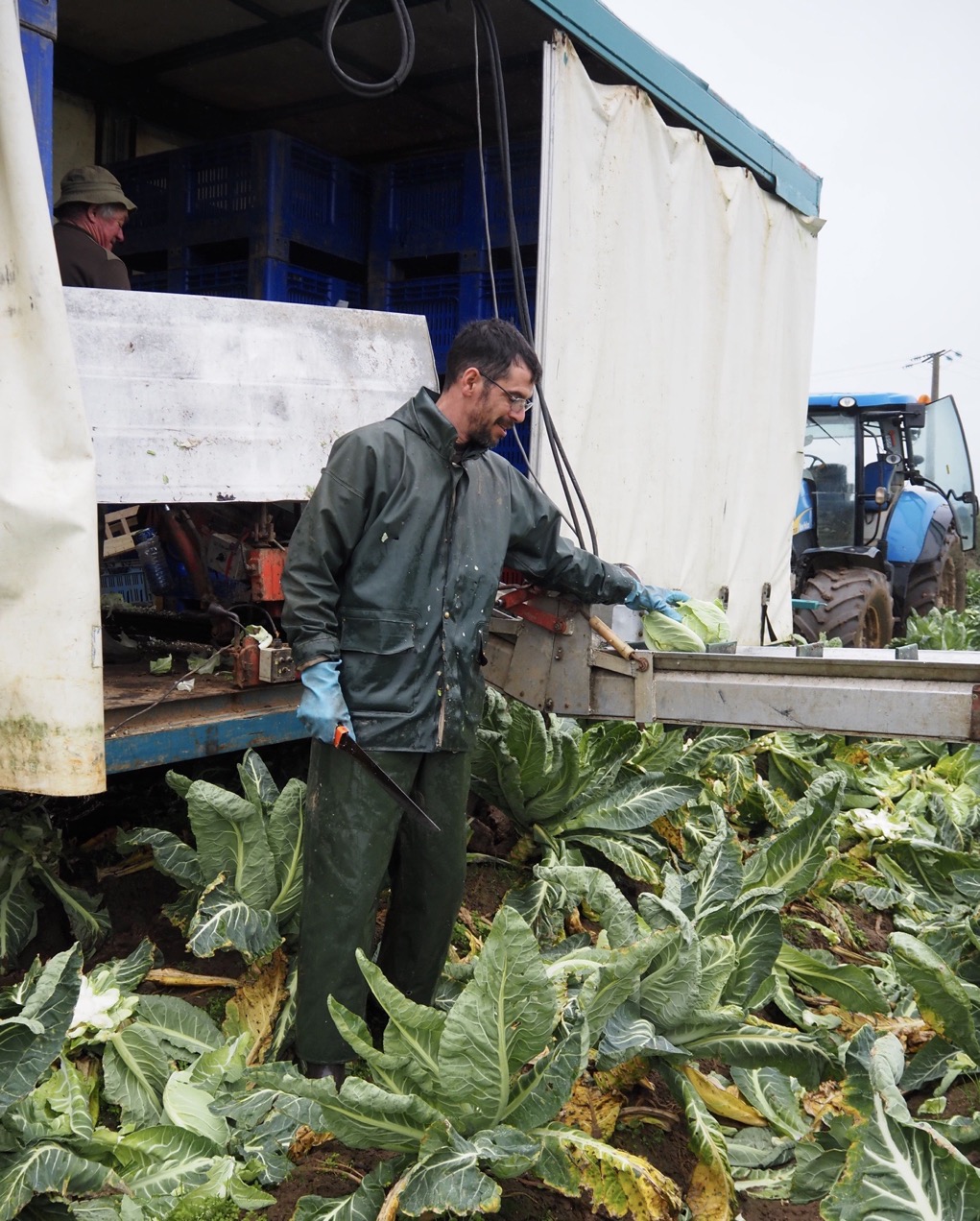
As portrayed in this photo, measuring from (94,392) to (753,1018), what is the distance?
249cm

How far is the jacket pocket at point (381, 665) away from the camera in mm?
2844

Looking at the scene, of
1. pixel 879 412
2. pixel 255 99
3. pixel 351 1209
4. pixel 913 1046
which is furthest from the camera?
pixel 879 412

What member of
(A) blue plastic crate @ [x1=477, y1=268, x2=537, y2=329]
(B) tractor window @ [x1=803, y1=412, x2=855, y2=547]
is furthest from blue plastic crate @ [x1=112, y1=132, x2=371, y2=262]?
(B) tractor window @ [x1=803, y1=412, x2=855, y2=547]

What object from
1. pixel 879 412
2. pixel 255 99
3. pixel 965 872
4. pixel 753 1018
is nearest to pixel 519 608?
pixel 753 1018

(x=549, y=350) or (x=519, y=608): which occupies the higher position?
(x=549, y=350)

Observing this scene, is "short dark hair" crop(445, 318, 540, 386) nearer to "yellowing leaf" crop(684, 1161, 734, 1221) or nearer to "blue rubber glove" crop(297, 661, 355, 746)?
"blue rubber glove" crop(297, 661, 355, 746)

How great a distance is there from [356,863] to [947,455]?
1046cm

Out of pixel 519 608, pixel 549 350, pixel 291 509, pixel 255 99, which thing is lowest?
pixel 519 608

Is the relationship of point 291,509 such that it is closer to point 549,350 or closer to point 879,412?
point 549,350

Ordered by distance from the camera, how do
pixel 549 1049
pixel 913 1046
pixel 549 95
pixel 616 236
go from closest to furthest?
pixel 549 1049 → pixel 913 1046 → pixel 549 95 → pixel 616 236

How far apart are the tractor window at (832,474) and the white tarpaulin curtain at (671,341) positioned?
202 centimetres

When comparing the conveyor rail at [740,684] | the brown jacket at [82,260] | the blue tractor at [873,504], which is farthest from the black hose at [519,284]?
the blue tractor at [873,504]

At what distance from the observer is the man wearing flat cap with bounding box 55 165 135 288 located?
4223 millimetres

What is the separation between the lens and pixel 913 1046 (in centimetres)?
341
